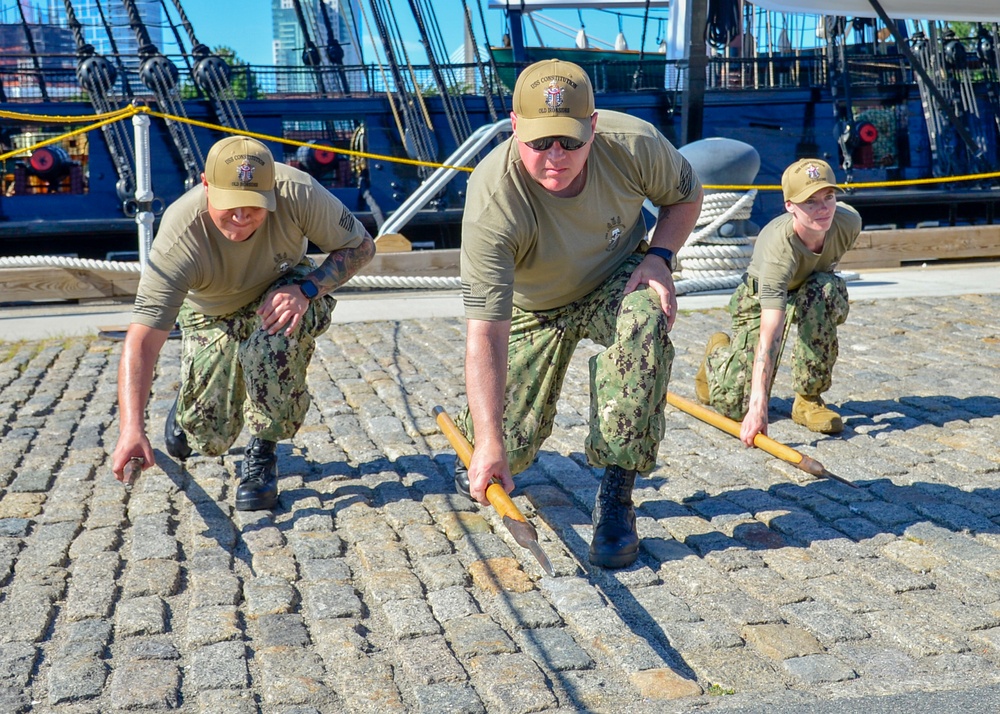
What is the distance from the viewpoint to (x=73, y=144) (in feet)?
51.0

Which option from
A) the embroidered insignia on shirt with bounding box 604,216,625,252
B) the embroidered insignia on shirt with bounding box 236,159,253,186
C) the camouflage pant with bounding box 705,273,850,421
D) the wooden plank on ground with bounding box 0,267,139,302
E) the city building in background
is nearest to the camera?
the embroidered insignia on shirt with bounding box 604,216,625,252

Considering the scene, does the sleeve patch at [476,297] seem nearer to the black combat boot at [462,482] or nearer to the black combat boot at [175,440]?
the black combat boot at [462,482]

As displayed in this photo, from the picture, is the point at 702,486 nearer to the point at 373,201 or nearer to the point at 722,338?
the point at 722,338

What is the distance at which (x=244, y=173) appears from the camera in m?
4.13

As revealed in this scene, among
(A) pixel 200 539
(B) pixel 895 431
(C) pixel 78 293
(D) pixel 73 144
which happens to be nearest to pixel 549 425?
(A) pixel 200 539

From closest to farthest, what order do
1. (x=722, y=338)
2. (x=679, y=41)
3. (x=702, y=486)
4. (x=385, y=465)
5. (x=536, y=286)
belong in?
(x=536, y=286) < (x=702, y=486) < (x=385, y=465) < (x=722, y=338) < (x=679, y=41)

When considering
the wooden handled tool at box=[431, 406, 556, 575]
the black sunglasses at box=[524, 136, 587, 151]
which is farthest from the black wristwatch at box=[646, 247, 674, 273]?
the wooden handled tool at box=[431, 406, 556, 575]

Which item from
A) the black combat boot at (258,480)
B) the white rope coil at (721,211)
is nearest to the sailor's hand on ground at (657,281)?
the black combat boot at (258,480)

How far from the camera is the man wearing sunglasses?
11.4ft

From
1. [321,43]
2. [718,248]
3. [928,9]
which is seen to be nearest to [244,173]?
[718,248]

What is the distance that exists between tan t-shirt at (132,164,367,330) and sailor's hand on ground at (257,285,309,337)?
19 cm

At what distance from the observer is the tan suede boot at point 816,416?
212 inches

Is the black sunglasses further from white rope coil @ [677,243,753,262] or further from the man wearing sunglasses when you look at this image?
white rope coil @ [677,243,753,262]

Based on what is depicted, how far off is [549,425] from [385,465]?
1097mm
